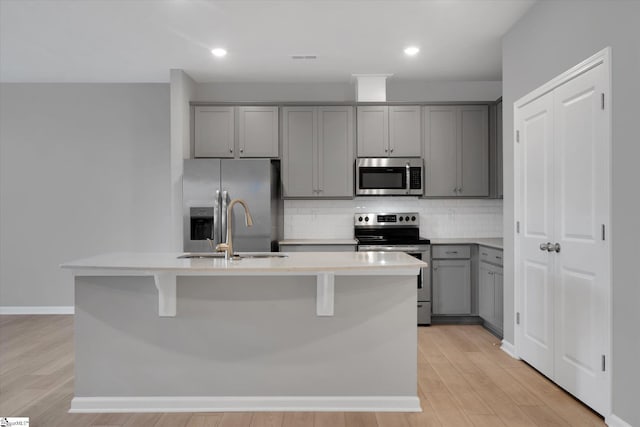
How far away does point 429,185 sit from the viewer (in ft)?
17.2

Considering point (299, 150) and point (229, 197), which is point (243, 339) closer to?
point (229, 197)

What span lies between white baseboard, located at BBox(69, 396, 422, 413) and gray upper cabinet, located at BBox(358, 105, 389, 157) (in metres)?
3.08

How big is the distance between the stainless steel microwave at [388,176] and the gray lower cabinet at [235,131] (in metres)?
1.06

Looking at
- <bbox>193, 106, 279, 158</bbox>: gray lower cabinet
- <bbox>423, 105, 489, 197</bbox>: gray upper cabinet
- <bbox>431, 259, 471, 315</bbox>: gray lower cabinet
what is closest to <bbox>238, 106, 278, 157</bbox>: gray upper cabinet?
<bbox>193, 106, 279, 158</bbox>: gray lower cabinet

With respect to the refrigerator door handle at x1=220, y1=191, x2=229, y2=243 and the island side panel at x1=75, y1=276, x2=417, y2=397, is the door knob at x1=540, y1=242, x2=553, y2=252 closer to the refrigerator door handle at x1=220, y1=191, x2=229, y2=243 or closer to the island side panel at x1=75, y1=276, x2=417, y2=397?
the island side panel at x1=75, y1=276, x2=417, y2=397

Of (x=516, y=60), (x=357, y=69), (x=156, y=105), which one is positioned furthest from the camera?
(x=156, y=105)

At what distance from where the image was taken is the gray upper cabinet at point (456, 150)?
523 centimetres

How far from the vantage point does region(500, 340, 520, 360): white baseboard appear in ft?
12.5

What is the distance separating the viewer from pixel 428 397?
2.97 meters

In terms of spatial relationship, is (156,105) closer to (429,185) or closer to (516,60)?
(429,185)

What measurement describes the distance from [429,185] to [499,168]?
79cm

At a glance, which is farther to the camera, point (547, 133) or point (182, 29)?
point (182, 29)

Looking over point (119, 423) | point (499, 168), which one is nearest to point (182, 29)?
point (119, 423)

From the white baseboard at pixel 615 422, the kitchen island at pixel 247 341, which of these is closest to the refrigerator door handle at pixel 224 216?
the kitchen island at pixel 247 341
